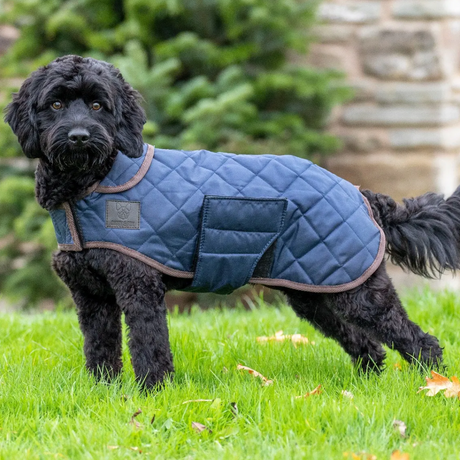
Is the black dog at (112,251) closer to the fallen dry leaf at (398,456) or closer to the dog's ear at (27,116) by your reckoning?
the dog's ear at (27,116)

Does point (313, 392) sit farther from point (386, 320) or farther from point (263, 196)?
point (263, 196)

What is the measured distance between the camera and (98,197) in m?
3.21

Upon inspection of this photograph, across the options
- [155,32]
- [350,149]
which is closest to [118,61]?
[155,32]

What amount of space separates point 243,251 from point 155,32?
14.0ft

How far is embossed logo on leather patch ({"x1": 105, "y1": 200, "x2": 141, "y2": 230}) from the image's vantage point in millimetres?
3184

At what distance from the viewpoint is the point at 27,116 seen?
125 inches

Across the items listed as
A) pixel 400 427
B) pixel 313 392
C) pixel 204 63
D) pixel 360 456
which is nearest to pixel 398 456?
pixel 360 456

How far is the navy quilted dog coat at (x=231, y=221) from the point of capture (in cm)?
322

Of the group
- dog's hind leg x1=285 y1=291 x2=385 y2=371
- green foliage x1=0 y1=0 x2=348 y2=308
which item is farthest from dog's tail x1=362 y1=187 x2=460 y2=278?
green foliage x1=0 y1=0 x2=348 y2=308

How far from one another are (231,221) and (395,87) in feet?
15.2

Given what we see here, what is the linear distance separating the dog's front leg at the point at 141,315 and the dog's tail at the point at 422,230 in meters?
1.26

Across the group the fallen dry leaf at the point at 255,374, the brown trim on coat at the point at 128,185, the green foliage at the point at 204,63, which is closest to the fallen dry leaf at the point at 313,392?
the fallen dry leaf at the point at 255,374

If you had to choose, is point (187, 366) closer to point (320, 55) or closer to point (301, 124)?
point (301, 124)

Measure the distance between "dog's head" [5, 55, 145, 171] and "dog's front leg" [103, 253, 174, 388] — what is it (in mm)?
512
